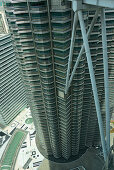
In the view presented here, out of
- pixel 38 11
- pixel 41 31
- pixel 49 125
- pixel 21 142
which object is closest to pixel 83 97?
pixel 49 125

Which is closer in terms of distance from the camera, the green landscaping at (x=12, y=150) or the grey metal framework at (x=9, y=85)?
the grey metal framework at (x=9, y=85)

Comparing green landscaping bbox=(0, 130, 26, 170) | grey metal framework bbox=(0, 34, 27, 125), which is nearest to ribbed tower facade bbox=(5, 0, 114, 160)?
green landscaping bbox=(0, 130, 26, 170)

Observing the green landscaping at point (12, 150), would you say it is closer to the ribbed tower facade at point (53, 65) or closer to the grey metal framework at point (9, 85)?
A: the grey metal framework at point (9, 85)

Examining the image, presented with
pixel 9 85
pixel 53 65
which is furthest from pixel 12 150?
pixel 53 65

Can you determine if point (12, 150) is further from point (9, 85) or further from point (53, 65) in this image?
point (53, 65)

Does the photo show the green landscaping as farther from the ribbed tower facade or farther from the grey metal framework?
the ribbed tower facade

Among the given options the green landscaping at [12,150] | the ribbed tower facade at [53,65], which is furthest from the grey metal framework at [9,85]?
the ribbed tower facade at [53,65]

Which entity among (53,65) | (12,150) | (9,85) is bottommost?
(12,150)
